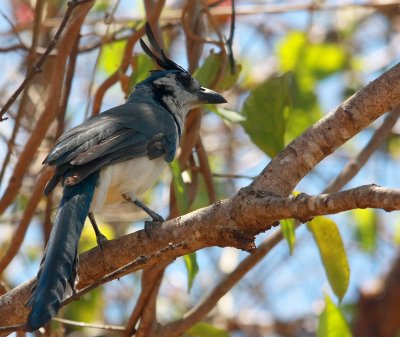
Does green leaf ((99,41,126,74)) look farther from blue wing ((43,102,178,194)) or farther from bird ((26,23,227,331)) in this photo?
blue wing ((43,102,178,194))

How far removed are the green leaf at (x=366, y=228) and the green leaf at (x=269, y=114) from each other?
2666 millimetres

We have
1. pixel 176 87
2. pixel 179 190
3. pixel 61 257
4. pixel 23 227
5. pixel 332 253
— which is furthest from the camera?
pixel 176 87

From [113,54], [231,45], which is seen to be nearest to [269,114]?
[231,45]

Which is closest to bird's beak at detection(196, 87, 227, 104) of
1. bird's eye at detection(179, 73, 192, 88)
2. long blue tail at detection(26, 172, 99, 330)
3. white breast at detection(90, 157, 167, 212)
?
bird's eye at detection(179, 73, 192, 88)

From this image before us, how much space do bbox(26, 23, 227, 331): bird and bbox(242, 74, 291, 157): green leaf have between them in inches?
14.9

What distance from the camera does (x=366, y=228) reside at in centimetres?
633

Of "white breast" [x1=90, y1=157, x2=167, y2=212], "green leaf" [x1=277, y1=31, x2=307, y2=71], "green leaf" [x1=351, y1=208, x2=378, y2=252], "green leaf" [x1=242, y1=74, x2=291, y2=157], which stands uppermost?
"green leaf" [x1=277, y1=31, x2=307, y2=71]

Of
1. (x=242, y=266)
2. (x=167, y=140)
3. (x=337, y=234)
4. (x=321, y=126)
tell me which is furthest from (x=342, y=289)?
(x=167, y=140)

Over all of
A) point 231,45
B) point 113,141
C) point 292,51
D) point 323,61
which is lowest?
point 113,141

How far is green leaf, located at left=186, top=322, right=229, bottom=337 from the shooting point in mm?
4039

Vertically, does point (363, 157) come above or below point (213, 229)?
above

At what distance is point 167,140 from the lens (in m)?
3.94

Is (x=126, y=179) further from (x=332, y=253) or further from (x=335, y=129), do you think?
(x=335, y=129)

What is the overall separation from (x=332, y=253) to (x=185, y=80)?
139 cm
